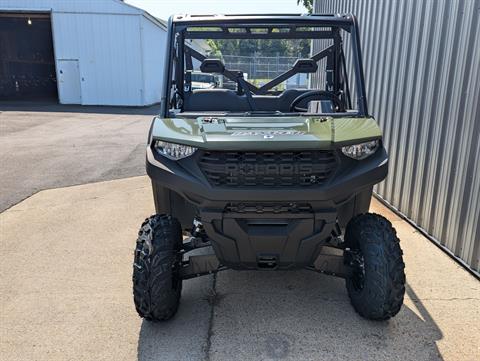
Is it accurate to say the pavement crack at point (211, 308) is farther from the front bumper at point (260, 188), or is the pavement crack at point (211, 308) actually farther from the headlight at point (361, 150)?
the headlight at point (361, 150)

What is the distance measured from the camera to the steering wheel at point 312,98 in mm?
3752

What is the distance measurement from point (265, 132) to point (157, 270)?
1213 mm

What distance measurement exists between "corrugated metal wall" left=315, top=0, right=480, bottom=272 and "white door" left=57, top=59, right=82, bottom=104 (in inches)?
734

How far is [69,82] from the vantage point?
22328mm

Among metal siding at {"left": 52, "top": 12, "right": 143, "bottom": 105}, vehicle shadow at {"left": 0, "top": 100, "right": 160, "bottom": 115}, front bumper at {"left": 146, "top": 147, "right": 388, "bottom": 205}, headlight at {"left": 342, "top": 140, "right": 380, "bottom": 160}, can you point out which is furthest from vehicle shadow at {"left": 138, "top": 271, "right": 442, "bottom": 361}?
metal siding at {"left": 52, "top": 12, "right": 143, "bottom": 105}

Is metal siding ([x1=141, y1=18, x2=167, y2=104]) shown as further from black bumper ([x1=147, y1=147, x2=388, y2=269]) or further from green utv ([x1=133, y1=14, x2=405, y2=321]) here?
black bumper ([x1=147, y1=147, x2=388, y2=269])

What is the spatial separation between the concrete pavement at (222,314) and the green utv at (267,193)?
0.23 meters

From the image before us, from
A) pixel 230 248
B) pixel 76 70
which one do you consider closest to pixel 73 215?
pixel 230 248

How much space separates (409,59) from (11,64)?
102 ft

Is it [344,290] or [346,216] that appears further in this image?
[344,290]

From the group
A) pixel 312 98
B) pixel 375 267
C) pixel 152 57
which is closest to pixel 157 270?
pixel 375 267

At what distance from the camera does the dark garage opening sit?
29031 mm

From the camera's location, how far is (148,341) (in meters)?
3.18

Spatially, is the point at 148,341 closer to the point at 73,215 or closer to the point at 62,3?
the point at 73,215
